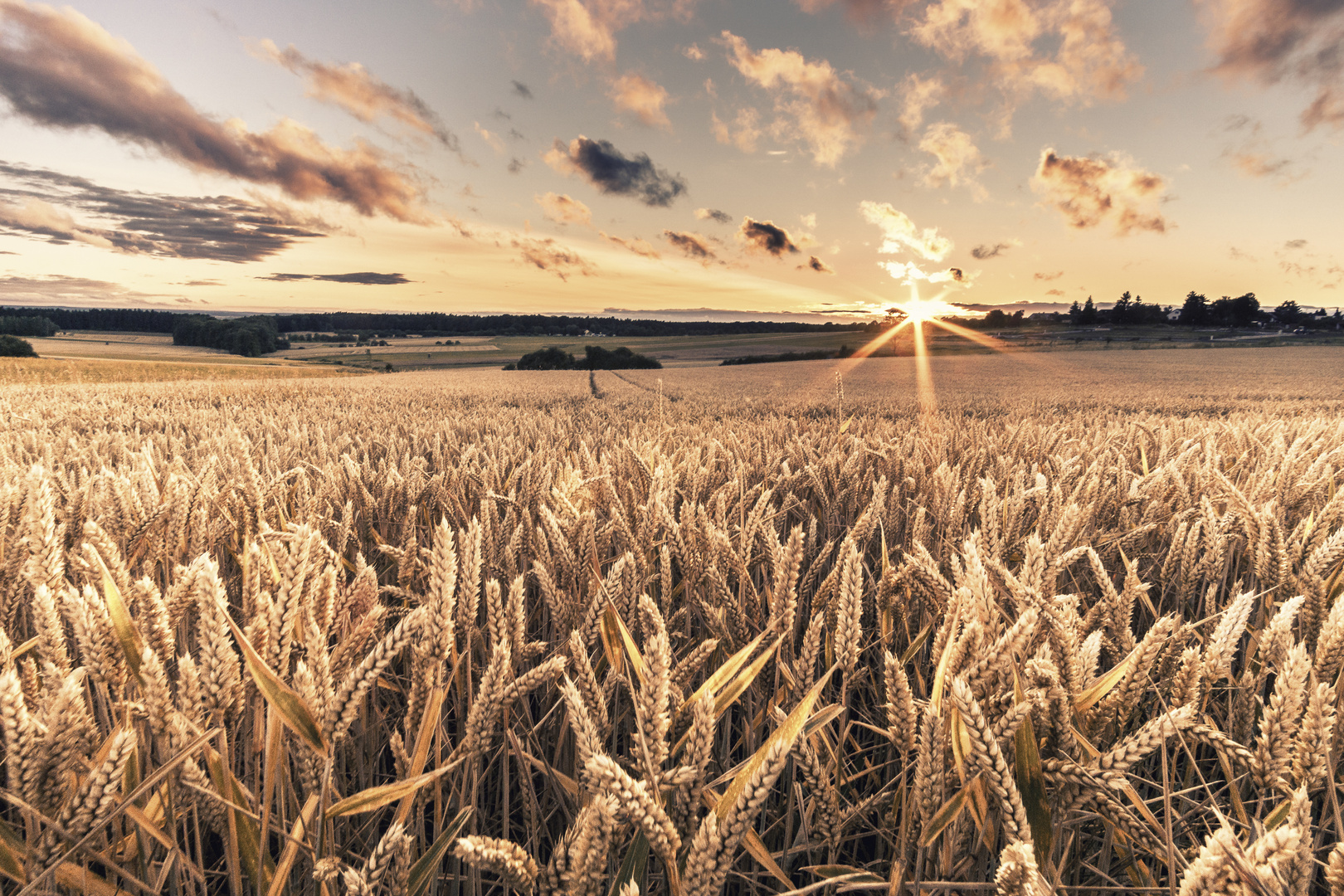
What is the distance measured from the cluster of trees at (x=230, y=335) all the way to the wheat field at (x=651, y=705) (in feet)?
358

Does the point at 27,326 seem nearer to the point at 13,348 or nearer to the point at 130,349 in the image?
the point at 130,349

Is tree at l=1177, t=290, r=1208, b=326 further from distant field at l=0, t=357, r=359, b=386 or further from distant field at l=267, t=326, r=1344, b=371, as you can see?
distant field at l=0, t=357, r=359, b=386

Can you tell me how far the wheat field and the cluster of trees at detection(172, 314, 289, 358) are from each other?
4297 inches

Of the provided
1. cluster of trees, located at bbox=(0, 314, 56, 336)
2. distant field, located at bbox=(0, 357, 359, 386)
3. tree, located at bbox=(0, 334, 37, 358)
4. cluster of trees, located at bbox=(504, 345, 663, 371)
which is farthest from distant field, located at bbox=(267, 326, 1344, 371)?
cluster of trees, located at bbox=(0, 314, 56, 336)

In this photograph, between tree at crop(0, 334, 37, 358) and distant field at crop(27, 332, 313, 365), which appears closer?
tree at crop(0, 334, 37, 358)

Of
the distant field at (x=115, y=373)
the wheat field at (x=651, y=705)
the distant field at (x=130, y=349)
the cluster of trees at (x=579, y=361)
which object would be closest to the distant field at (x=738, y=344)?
the cluster of trees at (x=579, y=361)

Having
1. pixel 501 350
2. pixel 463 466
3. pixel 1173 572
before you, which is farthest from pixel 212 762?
pixel 501 350

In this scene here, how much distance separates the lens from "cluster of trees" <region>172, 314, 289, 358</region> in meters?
90.1

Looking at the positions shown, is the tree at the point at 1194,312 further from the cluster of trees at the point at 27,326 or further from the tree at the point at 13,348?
the cluster of trees at the point at 27,326

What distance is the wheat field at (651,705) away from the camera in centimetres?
72

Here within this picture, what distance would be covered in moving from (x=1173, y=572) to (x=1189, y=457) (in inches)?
78.7

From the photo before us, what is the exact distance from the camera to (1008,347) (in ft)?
189

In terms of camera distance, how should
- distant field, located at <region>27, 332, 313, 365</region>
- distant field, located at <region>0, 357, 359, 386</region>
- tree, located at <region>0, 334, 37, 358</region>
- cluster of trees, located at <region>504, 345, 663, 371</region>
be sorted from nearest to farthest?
distant field, located at <region>0, 357, 359, 386</region>, tree, located at <region>0, 334, 37, 358</region>, distant field, located at <region>27, 332, 313, 365</region>, cluster of trees, located at <region>504, 345, 663, 371</region>

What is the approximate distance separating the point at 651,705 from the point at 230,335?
122 m
